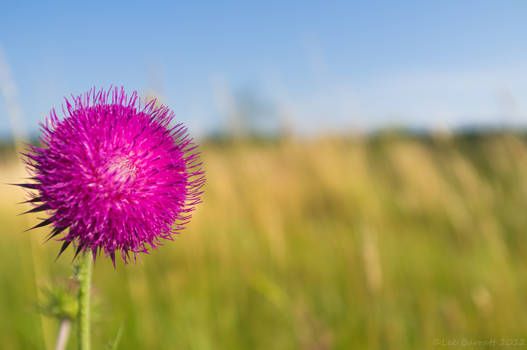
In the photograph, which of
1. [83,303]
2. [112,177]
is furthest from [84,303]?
[112,177]

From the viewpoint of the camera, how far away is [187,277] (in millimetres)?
3314

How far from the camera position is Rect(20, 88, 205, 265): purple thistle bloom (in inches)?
34.2

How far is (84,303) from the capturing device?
77cm

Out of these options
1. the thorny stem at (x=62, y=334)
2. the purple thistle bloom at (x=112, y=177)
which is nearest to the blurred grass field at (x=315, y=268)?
the thorny stem at (x=62, y=334)

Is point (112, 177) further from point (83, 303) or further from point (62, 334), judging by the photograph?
point (62, 334)

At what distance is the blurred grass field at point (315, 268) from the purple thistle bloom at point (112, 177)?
1.33 ft

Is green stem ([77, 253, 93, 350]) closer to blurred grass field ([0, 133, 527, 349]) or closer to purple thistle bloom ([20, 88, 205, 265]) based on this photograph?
purple thistle bloom ([20, 88, 205, 265])

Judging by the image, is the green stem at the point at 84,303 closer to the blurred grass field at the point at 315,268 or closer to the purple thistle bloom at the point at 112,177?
the purple thistle bloom at the point at 112,177

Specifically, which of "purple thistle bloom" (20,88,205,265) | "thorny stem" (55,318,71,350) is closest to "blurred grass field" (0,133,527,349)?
"thorny stem" (55,318,71,350)

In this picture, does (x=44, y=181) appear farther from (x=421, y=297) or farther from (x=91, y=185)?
(x=421, y=297)

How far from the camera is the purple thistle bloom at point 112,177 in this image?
34.2 inches

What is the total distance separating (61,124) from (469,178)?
15.6ft

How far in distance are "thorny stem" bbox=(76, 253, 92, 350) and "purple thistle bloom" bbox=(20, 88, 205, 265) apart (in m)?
0.03

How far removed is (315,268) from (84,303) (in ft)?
10.6
